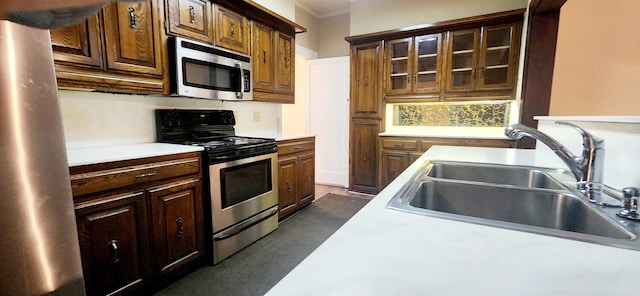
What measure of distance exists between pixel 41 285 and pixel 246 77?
215cm

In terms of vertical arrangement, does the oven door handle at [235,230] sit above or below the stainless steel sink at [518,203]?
below

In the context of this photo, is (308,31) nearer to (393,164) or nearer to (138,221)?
(393,164)

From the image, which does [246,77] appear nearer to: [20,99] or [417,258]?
[20,99]

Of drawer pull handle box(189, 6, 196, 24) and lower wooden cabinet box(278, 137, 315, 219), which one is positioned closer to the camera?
drawer pull handle box(189, 6, 196, 24)

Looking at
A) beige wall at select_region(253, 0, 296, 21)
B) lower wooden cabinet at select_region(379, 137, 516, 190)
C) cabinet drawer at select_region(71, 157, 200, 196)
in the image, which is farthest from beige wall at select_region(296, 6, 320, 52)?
cabinet drawer at select_region(71, 157, 200, 196)

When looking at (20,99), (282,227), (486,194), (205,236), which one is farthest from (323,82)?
(20,99)

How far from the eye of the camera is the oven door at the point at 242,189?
6.44 feet

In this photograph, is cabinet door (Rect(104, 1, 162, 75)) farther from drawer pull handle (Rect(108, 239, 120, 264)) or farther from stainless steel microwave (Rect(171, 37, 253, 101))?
drawer pull handle (Rect(108, 239, 120, 264))

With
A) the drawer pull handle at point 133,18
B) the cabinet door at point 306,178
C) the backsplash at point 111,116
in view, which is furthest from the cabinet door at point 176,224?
the cabinet door at point 306,178

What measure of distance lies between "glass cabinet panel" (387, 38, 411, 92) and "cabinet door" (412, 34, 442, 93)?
11 cm

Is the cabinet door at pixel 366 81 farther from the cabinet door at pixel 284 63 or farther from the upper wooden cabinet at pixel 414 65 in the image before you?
the cabinet door at pixel 284 63

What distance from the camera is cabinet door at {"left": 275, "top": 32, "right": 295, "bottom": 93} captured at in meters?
2.95

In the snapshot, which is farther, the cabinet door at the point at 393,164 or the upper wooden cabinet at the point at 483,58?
the cabinet door at the point at 393,164

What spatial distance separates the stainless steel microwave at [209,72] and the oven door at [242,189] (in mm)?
615
